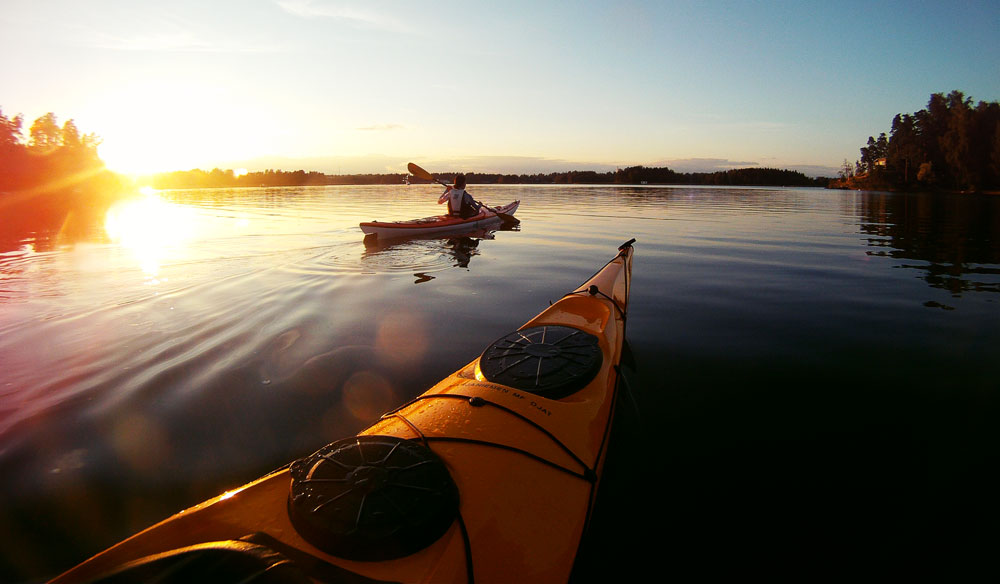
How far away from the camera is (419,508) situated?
1.77 metres

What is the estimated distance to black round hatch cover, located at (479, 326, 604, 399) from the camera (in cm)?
300

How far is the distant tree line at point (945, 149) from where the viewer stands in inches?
2111

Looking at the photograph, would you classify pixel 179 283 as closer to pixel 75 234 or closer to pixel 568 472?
pixel 568 472

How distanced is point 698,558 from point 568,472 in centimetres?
103

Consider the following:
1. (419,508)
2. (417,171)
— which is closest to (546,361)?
(419,508)

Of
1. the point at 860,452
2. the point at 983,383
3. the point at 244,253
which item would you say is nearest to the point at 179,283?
the point at 244,253

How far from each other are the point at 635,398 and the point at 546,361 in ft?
4.68

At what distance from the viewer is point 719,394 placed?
13.9ft

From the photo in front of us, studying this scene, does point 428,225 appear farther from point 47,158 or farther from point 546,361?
point 47,158

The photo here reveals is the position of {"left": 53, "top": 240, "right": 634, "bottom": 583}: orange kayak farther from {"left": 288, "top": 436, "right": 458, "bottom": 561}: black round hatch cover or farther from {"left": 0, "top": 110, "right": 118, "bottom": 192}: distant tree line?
{"left": 0, "top": 110, "right": 118, "bottom": 192}: distant tree line

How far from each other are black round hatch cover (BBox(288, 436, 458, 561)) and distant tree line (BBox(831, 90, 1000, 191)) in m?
78.0

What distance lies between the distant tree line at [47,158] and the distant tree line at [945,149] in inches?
4728

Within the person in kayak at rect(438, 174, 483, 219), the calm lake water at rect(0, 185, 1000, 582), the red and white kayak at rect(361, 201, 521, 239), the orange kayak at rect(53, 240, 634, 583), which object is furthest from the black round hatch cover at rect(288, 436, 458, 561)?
the person in kayak at rect(438, 174, 483, 219)

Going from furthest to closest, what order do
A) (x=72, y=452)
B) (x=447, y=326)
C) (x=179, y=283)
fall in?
(x=179, y=283) < (x=447, y=326) < (x=72, y=452)
